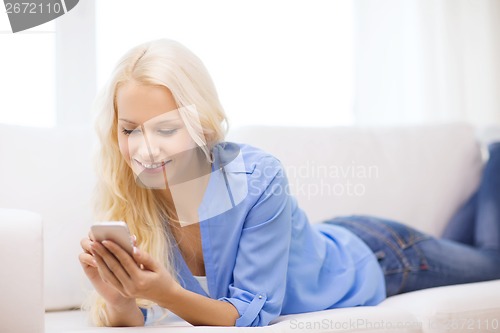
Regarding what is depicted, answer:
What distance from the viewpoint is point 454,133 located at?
2.24 metres

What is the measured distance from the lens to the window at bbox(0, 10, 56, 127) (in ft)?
7.28

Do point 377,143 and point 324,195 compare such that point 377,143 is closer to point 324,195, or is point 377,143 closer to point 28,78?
point 324,195

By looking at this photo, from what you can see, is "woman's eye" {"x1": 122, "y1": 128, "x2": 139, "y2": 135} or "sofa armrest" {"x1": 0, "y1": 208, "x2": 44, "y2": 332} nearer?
"sofa armrest" {"x1": 0, "y1": 208, "x2": 44, "y2": 332}

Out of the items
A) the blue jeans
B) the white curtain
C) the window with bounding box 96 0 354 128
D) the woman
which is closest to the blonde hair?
the woman

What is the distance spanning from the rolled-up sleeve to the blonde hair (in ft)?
0.59

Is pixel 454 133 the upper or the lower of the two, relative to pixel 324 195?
upper

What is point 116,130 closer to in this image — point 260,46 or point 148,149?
point 148,149

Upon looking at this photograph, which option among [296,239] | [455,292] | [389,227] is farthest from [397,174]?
[296,239]

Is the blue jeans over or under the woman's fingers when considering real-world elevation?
under

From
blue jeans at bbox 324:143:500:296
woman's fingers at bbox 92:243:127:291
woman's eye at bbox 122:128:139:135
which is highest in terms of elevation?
woman's eye at bbox 122:128:139:135

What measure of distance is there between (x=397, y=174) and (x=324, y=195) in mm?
295

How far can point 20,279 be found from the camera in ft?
3.51

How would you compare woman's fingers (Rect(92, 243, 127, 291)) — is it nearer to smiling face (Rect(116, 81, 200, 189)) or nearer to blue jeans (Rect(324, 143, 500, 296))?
smiling face (Rect(116, 81, 200, 189))

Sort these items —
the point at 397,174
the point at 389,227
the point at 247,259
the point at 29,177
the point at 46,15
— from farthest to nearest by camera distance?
the point at 46,15, the point at 397,174, the point at 389,227, the point at 29,177, the point at 247,259
